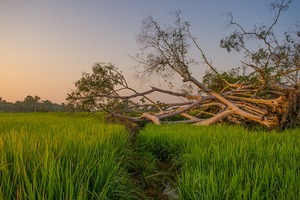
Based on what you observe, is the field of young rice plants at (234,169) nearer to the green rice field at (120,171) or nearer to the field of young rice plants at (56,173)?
the green rice field at (120,171)

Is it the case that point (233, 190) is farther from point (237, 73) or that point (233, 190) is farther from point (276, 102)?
point (237, 73)

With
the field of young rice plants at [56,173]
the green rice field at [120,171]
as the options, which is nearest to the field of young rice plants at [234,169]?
the green rice field at [120,171]

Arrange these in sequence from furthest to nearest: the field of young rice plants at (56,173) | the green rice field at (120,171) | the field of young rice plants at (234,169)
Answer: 1. the field of young rice plants at (234,169)
2. the green rice field at (120,171)
3. the field of young rice plants at (56,173)

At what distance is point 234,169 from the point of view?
341cm

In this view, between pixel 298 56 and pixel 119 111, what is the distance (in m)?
6.56

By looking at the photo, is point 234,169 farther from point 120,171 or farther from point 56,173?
point 56,173

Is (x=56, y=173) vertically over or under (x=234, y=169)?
over

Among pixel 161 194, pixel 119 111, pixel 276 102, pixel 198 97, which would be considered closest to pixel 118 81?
pixel 119 111

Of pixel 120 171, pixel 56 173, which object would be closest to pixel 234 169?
pixel 120 171

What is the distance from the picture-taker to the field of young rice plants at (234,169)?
2584mm

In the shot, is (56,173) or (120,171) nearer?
(56,173)

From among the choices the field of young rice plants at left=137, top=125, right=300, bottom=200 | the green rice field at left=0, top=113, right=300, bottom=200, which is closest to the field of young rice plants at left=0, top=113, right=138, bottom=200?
the green rice field at left=0, top=113, right=300, bottom=200

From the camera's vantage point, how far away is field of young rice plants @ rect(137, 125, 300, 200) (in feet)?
8.48

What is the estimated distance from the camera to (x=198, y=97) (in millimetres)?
11234
